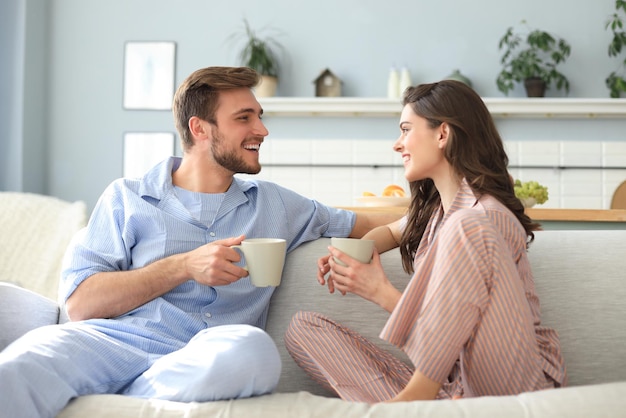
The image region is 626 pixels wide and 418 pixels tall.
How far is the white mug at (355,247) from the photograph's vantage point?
1633mm

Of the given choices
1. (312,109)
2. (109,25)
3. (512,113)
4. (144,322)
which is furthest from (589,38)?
(144,322)

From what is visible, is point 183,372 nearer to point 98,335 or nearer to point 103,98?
point 98,335

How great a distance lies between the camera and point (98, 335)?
1.62 meters

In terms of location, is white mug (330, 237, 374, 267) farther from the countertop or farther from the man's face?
the countertop

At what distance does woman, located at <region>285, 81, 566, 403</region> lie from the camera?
4.60ft

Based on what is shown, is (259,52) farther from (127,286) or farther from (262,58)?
(127,286)

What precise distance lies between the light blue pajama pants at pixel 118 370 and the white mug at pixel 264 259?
17cm

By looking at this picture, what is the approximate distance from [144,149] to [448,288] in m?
4.17

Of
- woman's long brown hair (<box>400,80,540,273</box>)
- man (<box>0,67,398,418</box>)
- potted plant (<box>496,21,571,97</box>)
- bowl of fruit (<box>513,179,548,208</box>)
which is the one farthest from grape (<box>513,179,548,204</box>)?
potted plant (<box>496,21,571,97</box>)

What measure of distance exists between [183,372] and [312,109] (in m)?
3.70

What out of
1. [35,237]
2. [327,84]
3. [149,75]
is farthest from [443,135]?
[149,75]

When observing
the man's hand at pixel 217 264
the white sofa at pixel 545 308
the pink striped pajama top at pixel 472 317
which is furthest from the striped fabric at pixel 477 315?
the man's hand at pixel 217 264

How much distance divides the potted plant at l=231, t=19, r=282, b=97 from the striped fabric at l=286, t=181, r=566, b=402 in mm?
3577

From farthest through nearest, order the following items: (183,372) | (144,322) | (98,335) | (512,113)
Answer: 1. (512,113)
2. (144,322)
3. (98,335)
4. (183,372)
